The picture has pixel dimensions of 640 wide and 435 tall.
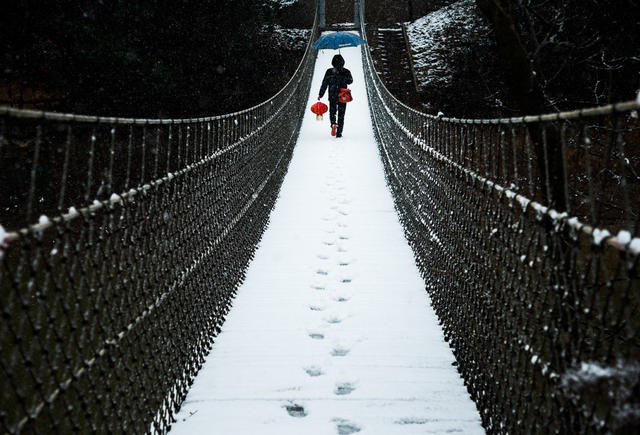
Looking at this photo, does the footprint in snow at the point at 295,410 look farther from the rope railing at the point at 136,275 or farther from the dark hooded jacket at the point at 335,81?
the dark hooded jacket at the point at 335,81

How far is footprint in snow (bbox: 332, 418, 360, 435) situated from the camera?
2.38 meters

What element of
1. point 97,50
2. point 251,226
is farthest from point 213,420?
point 97,50

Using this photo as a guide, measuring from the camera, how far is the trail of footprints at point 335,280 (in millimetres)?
2559

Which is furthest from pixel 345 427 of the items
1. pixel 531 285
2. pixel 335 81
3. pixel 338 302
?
pixel 335 81

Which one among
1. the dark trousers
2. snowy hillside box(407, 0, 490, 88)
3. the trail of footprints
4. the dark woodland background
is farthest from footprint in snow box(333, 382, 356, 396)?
snowy hillside box(407, 0, 490, 88)

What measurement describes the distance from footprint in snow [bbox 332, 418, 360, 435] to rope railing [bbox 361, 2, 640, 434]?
55 centimetres

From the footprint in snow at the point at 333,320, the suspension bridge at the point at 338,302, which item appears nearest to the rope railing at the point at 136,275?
the suspension bridge at the point at 338,302

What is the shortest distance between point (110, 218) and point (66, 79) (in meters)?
15.1

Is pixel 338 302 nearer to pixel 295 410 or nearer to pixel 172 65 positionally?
pixel 295 410

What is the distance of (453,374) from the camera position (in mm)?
2914

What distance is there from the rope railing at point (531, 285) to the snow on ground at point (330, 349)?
0.17m

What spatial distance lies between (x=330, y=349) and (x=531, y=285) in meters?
1.36

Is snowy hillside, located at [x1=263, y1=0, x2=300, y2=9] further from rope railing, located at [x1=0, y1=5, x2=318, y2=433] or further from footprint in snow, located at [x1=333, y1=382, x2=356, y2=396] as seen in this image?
footprint in snow, located at [x1=333, y1=382, x2=356, y2=396]

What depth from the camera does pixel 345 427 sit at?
2.41 metres
